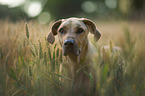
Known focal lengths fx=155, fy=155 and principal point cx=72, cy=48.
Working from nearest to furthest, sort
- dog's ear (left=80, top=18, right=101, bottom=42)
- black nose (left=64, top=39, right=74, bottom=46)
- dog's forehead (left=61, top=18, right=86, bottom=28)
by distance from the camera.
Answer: black nose (left=64, top=39, right=74, bottom=46) → dog's forehead (left=61, top=18, right=86, bottom=28) → dog's ear (left=80, top=18, right=101, bottom=42)

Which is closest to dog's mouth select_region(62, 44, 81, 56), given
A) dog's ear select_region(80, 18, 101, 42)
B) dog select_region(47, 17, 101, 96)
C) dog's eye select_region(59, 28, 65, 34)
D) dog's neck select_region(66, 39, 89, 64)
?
dog select_region(47, 17, 101, 96)

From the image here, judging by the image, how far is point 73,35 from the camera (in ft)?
8.27

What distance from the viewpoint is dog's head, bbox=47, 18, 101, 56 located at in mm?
2373

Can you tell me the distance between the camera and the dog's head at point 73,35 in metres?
2.37

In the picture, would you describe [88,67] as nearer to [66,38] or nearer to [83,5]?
[66,38]

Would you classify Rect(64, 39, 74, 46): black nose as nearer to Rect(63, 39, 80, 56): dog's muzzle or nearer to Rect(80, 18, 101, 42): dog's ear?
Rect(63, 39, 80, 56): dog's muzzle

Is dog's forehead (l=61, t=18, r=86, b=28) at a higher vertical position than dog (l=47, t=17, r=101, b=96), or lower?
higher

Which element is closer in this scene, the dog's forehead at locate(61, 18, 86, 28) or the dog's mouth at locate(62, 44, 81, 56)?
the dog's mouth at locate(62, 44, 81, 56)

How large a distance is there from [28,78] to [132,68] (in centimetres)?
135

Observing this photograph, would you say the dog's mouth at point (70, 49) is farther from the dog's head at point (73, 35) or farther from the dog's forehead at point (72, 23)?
the dog's forehead at point (72, 23)

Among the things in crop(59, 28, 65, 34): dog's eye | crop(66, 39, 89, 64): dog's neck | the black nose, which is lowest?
crop(66, 39, 89, 64): dog's neck

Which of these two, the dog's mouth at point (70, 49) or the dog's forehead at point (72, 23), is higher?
the dog's forehead at point (72, 23)

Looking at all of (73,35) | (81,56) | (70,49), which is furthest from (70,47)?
(81,56)

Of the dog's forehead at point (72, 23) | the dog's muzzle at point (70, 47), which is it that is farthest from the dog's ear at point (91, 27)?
the dog's muzzle at point (70, 47)
